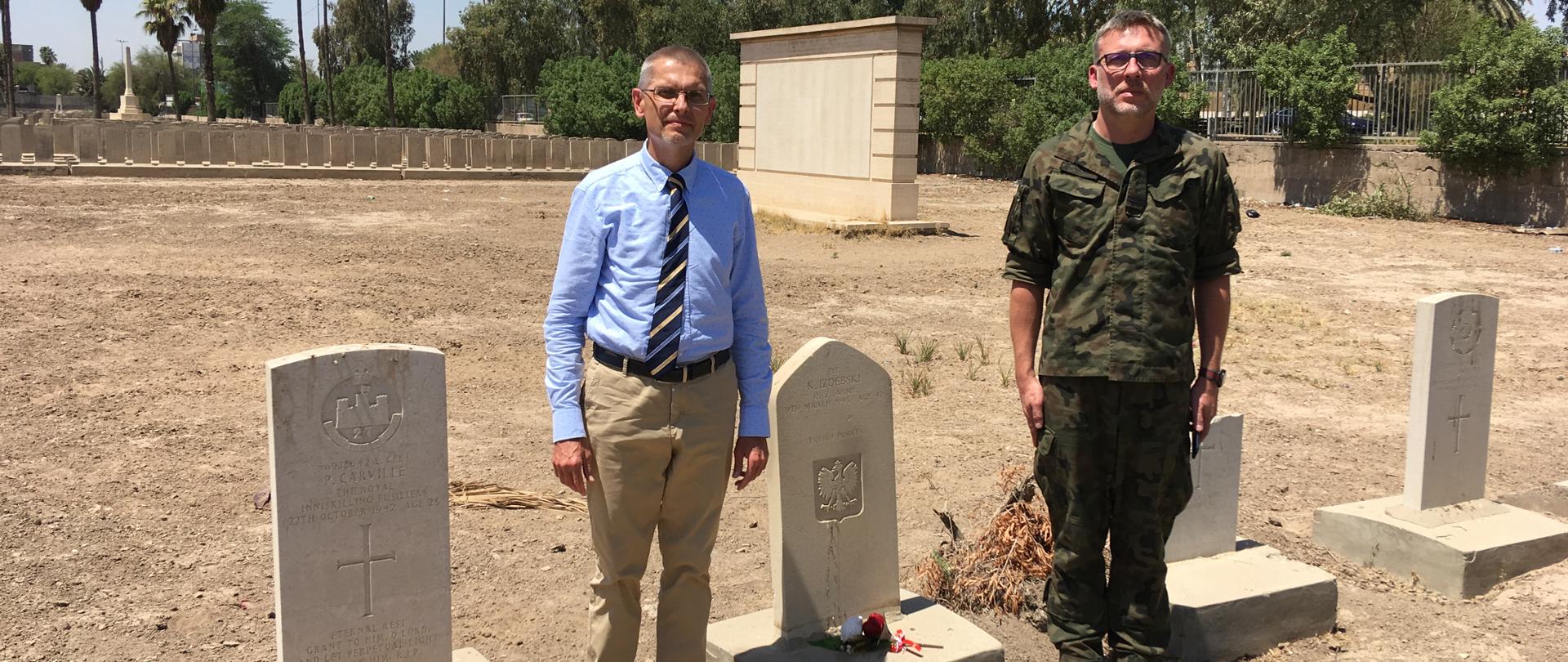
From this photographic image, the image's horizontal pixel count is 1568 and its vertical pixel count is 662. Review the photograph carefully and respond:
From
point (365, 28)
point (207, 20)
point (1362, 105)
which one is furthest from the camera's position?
point (365, 28)

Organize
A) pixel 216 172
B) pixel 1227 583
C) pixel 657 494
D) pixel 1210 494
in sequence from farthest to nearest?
1. pixel 216 172
2. pixel 1210 494
3. pixel 1227 583
4. pixel 657 494

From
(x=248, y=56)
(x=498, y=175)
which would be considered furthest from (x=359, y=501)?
(x=248, y=56)

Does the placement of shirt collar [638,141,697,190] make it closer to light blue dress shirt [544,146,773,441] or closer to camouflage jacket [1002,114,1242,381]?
light blue dress shirt [544,146,773,441]

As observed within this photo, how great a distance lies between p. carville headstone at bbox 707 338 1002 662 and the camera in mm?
3738

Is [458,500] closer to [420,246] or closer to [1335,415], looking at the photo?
[1335,415]

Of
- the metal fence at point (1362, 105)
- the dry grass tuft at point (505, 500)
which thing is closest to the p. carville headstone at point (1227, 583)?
the dry grass tuft at point (505, 500)

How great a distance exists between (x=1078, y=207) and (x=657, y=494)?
54.5 inches

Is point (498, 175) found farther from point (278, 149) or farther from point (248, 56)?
point (248, 56)

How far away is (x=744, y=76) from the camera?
798 inches

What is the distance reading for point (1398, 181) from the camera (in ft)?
66.7

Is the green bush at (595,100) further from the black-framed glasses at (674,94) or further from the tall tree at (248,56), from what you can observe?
the tall tree at (248,56)

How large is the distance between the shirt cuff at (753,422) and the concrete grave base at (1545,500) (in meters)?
4.42

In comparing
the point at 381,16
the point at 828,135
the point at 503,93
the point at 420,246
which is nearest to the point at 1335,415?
the point at 420,246

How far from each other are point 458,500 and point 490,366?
291 centimetres
